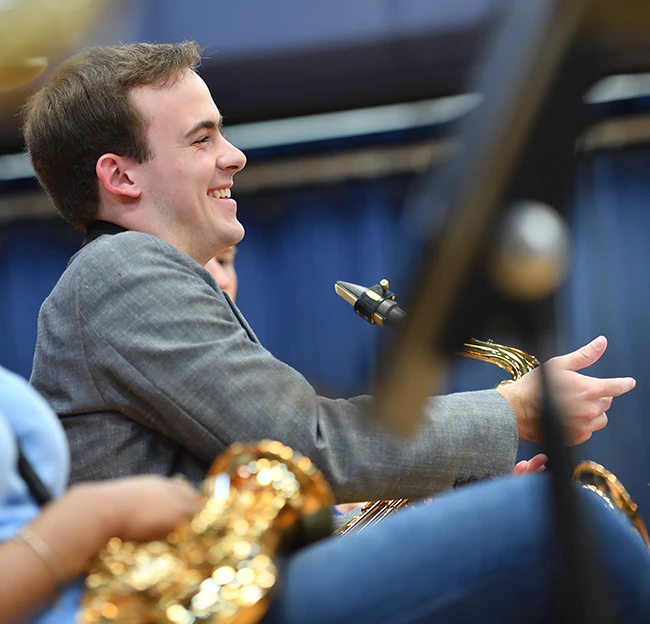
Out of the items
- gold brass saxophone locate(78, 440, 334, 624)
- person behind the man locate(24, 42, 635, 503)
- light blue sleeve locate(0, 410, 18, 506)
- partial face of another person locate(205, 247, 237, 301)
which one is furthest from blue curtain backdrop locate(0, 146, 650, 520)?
light blue sleeve locate(0, 410, 18, 506)

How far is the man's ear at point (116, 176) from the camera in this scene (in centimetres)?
169

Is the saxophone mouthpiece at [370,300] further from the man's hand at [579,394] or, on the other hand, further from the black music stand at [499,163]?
the black music stand at [499,163]

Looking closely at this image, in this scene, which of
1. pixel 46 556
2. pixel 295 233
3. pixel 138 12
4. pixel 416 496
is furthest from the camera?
pixel 295 233

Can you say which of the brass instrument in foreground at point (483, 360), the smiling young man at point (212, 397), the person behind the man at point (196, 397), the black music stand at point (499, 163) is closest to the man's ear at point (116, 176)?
the smiling young man at point (212, 397)

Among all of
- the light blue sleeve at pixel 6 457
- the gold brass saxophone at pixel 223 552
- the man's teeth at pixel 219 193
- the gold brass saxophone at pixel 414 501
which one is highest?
the light blue sleeve at pixel 6 457

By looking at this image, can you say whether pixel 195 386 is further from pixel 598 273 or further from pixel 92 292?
pixel 598 273

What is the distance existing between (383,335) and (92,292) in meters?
0.77

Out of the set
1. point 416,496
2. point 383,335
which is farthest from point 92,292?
point 383,335

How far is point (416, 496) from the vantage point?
1425 mm

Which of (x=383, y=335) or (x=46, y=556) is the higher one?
(x=383, y=335)

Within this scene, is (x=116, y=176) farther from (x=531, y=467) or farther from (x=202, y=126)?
(x=531, y=467)

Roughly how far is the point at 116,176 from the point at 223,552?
0.99 m

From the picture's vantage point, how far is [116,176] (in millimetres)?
1701

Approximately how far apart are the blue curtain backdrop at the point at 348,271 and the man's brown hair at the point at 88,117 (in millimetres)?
2322
